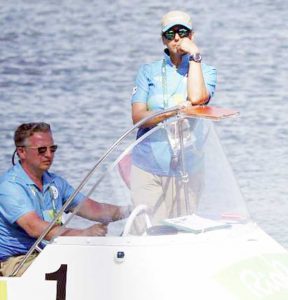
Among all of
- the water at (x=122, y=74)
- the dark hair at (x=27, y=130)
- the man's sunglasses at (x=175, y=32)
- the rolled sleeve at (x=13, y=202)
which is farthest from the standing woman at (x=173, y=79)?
the water at (x=122, y=74)

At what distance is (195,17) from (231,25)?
2.81 feet

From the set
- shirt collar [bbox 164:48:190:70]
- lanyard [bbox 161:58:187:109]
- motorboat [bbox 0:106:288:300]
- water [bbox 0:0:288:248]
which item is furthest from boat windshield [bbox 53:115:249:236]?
water [bbox 0:0:288:248]

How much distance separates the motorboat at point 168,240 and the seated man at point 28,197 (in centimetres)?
21

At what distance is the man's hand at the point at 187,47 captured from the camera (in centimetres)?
713

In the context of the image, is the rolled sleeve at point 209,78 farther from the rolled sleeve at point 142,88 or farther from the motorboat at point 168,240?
the motorboat at point 168,240

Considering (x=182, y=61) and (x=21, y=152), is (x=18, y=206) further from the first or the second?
(x=182, y=61)

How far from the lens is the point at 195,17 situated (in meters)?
21.7

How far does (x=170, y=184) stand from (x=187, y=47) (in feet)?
2.92

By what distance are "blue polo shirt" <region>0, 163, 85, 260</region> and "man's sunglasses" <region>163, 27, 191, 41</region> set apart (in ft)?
3.10

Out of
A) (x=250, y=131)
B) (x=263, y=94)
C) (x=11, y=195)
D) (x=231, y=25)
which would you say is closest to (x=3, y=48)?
(x=231, y=25)

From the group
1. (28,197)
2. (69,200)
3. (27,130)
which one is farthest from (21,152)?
(69,200)

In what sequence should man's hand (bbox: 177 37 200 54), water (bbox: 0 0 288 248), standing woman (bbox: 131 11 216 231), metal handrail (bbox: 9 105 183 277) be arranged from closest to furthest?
metal handrail (bbox: 9 105 183 277) < standing woman (bbox: 131 11 216 231) < man's hand (bbox: 177 37 200 54) < water (bbox: 0 0 288 248)

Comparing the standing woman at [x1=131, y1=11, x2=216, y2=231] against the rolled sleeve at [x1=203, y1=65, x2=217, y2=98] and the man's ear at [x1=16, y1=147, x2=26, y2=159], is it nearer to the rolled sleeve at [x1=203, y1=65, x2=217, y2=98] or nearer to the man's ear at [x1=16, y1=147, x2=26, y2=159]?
the rolled sleeve at [x1=203, y1=65, x2=217, y2=98]

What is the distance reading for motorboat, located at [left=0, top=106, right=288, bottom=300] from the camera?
6.14 m
